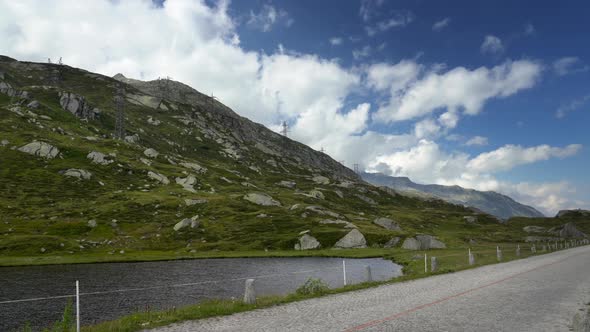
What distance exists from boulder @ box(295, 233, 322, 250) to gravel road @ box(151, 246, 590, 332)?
77272 mm

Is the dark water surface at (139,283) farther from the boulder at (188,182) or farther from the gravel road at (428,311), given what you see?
the boulder at (188,182)

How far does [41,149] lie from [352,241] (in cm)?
14147

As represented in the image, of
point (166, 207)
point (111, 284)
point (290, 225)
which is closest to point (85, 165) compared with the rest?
point (166, 207)

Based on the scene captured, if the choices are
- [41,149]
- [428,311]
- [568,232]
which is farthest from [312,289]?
[568,232]

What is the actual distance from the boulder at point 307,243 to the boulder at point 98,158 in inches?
4388

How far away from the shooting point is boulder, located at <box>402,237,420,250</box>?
10575 centimetres

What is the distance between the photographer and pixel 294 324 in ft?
59.1

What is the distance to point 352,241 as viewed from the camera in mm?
108938

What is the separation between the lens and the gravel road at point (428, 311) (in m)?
17.3

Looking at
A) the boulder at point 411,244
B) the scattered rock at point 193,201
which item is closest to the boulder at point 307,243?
the boulder at point 411,244

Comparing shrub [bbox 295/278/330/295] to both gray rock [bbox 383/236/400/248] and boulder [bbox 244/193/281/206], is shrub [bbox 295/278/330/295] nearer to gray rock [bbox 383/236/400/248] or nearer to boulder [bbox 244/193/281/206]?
gray rock [bbox 383/236/400/248]

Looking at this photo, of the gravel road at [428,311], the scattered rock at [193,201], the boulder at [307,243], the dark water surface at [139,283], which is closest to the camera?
the gravel road at [428,311]

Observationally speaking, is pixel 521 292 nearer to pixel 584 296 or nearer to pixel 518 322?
pixel 584 296

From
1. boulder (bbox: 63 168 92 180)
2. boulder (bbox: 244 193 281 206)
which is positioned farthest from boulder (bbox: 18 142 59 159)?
boulder (bbox: 244 193 281 206)
